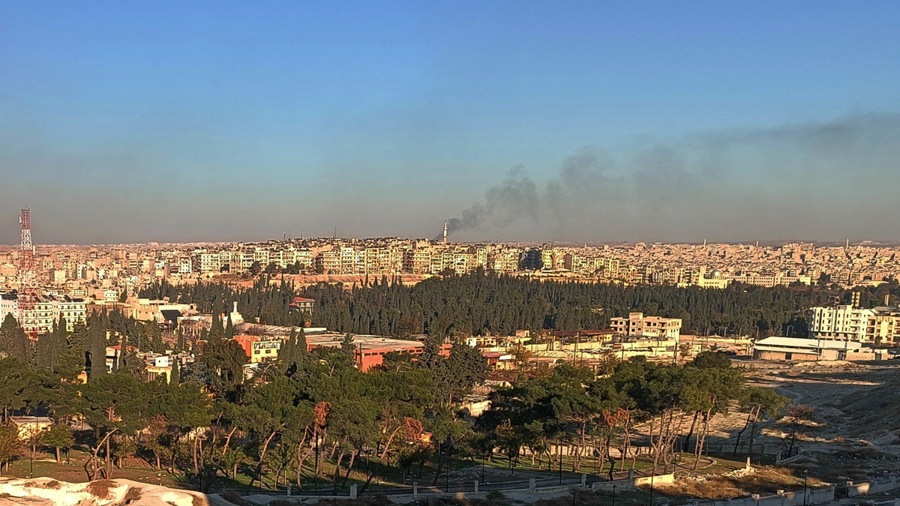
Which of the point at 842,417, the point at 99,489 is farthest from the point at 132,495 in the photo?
the point at 842,417

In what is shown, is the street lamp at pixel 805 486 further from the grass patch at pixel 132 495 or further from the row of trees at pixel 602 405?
the grass patch at pixel 132 495

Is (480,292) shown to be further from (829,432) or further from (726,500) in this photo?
Result: (726,500)

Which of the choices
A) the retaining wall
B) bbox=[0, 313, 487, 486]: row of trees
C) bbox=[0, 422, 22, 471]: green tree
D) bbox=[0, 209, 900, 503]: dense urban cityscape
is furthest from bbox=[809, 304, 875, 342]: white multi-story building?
bbox=[0, 422, 22, 471]: green tree

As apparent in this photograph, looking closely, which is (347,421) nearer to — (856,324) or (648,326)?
(648,326)

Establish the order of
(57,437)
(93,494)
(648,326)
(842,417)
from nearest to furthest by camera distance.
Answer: (93,494)
(57,437)
(842,417)
(648,326)

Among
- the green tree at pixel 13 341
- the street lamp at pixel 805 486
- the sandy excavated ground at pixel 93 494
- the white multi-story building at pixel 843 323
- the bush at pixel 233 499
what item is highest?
the white multi-story building at pixel 843 323

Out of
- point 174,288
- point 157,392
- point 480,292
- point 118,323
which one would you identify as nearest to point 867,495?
point 157,392

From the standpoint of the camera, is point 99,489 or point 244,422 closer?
point 99,489

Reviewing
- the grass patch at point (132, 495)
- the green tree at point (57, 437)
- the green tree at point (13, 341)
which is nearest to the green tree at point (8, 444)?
the green tree at point (57, 437)
